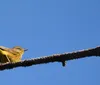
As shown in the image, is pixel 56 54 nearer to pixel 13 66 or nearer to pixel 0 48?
pixel 13 66

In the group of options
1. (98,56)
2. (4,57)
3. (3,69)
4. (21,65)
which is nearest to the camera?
(98,56)

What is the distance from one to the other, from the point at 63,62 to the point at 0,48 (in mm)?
4098

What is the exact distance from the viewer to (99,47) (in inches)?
115

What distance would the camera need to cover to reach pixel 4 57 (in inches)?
273

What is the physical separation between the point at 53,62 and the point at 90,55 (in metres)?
0.46

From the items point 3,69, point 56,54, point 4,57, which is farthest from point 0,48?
point 56,54

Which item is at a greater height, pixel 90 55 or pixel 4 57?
pixel 4 57

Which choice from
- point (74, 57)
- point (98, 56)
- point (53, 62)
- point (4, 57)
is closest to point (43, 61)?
point (53, 62)

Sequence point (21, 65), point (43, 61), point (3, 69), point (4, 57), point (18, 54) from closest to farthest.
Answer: point (43, 61) → point (21, 65) → point (3, 69) → point (4, 57) → point (18, 54)

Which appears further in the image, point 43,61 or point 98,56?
point 43,61

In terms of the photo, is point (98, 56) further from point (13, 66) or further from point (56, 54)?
point (13, 66)

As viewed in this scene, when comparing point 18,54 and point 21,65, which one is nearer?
point 21,65

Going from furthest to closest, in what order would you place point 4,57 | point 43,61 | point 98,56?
point 4,57, point 43,61, point 98,56

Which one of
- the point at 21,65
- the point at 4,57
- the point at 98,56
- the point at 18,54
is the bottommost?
the point at 98,56
